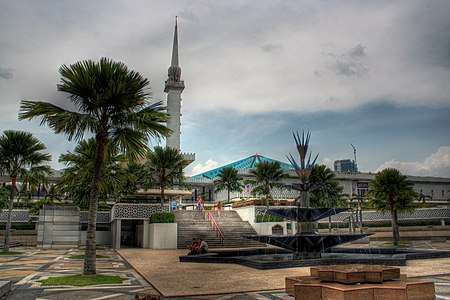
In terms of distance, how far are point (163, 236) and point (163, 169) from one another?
5.87 m

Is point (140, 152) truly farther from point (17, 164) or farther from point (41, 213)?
point (41, 213)

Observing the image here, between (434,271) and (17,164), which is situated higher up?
(17,164)

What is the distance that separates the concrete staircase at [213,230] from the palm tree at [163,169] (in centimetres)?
265

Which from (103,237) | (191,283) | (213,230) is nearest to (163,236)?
(213,230)

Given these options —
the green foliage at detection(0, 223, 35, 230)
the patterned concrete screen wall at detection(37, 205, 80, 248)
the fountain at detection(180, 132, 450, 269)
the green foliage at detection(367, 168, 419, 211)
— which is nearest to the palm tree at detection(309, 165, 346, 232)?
the green foliage at detection(367, 168, 419, 211)

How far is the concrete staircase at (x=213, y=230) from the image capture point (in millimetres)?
25594

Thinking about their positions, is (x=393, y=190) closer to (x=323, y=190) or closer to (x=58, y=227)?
(x=323, y=190)

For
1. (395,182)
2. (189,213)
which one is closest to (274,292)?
(395,182)

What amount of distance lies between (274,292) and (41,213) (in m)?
24.2

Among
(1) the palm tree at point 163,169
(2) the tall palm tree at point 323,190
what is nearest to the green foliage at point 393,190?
(2) the tall palm tree at point 323,190

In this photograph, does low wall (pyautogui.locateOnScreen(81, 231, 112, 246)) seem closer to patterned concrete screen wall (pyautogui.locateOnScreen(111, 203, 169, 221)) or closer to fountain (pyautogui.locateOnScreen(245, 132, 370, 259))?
patterned concrete screen wall (pyautogui.locateOnScreen(111, 203, 169, 221))

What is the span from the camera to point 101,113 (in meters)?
11.5

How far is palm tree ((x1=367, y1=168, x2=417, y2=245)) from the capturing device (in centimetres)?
2459

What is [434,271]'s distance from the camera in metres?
11.5
